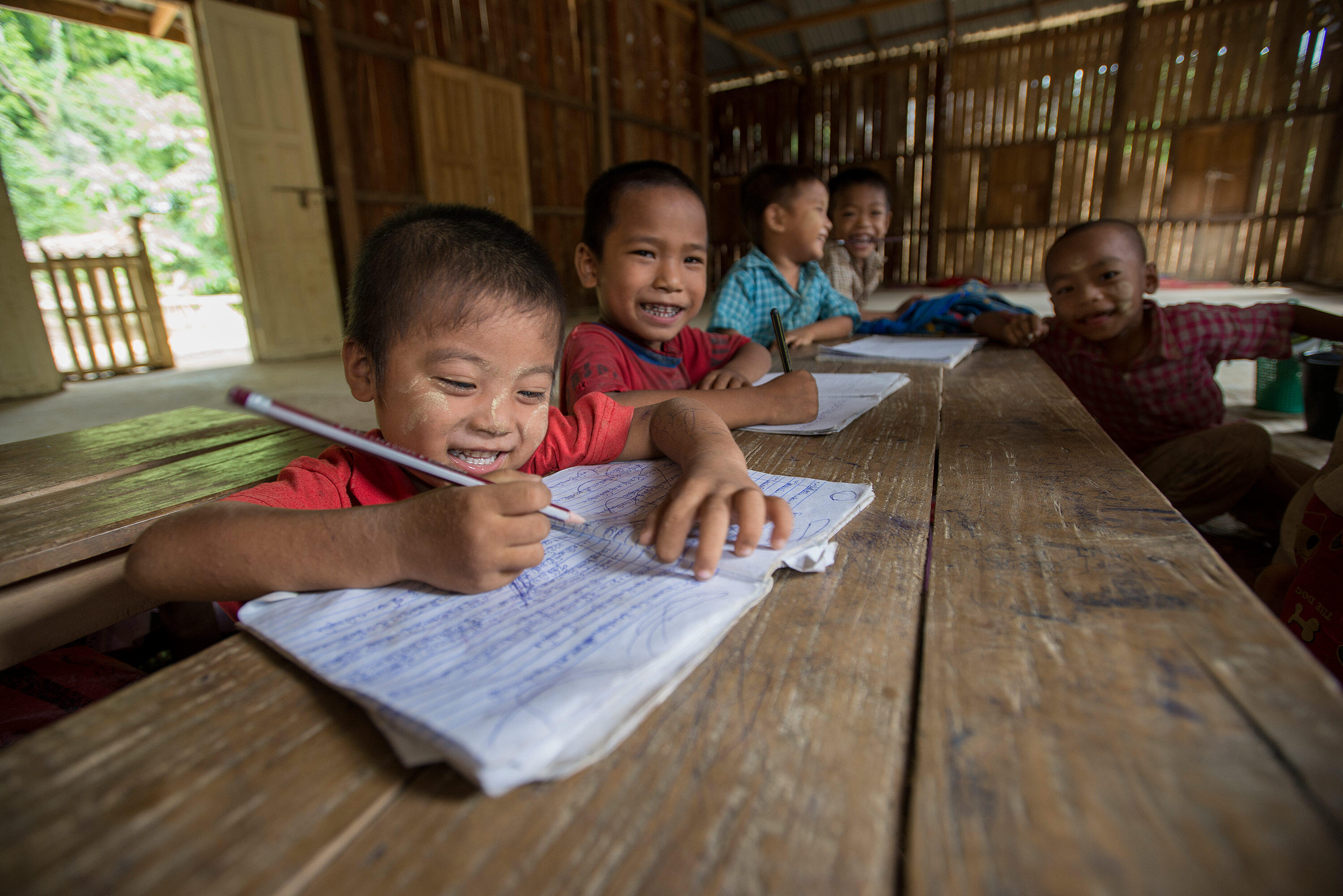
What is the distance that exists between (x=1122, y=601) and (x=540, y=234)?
24.0ft

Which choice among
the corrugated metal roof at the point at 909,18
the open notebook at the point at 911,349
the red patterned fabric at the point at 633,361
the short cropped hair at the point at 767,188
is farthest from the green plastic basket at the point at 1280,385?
the corrugated metal roof at the point at 909,18

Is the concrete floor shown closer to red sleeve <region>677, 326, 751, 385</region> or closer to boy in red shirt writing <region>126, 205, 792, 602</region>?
red sleeve <region>677, 326, 751, 385</region>

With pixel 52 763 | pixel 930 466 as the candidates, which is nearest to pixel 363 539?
pixel 52 763

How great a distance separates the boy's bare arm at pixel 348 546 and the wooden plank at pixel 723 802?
20 centimetres

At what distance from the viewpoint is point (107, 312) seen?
495 cm

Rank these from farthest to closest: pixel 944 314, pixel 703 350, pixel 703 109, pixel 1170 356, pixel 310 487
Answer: pixel 703 109 < pixel 944 314 < pixel 1170 356 < pixel 703 350 < pixel 310 487

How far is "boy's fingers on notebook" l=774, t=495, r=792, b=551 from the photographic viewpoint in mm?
574

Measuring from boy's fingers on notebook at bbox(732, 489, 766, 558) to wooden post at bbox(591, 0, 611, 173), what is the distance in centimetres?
756

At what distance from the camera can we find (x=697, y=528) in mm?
646

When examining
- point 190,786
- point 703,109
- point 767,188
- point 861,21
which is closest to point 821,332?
point 767,188

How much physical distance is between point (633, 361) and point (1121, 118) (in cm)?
1002

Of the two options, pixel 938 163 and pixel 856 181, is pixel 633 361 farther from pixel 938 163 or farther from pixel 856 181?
pixel 938 163

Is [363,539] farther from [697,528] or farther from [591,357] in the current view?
[591,357]

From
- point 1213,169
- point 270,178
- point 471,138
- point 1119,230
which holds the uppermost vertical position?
point 471,138
